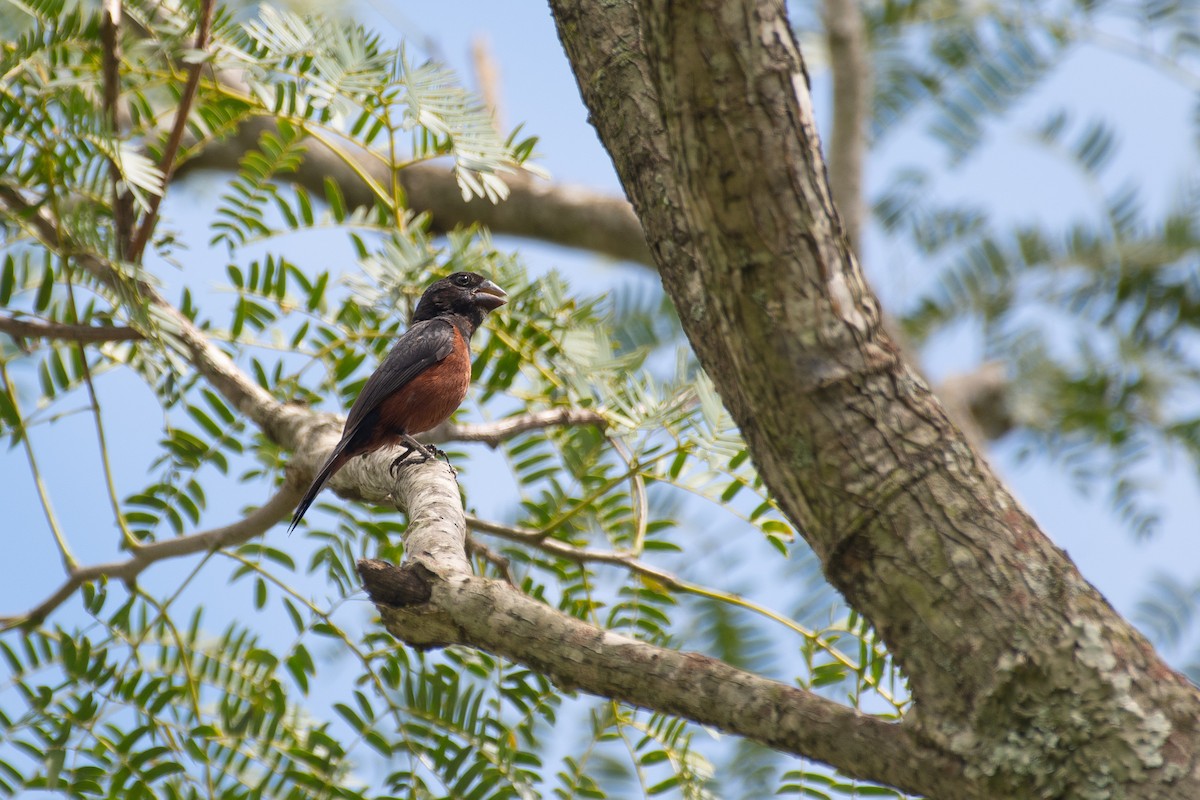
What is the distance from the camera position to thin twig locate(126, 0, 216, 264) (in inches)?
145

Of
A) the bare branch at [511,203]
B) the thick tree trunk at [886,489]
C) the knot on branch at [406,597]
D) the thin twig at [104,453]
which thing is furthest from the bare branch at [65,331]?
the bare branch at [511,203]

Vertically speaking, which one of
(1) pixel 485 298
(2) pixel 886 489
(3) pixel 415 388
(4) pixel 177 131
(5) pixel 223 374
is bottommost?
(2) pixel 886 489

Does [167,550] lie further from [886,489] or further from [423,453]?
[886,489]

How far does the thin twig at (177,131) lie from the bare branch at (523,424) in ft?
4.16

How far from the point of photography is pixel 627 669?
236 centimetres

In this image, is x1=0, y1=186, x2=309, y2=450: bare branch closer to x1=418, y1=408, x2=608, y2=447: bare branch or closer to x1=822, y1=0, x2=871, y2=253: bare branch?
x1=418, y1=408, x2=608, y2=447: bare branch

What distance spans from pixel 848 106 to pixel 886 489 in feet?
18.6

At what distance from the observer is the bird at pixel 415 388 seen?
14.5ft

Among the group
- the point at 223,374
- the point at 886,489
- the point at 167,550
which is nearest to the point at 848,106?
the point at 223,374

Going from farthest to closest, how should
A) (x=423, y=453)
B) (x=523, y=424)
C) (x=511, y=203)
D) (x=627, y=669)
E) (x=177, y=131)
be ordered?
1. (x=511, y=203)
2. (x=423, y=453)
3. (x=523, y=424)
4. (x=177, y=131)
5. (x=627, y=669)

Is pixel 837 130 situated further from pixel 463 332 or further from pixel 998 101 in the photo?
pixel 463 332

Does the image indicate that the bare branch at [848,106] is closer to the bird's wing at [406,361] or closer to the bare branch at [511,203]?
the bare branch at [511,203]

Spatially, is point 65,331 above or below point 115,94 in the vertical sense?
below

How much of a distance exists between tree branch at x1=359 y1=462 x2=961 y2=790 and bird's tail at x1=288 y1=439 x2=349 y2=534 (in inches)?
51.5
